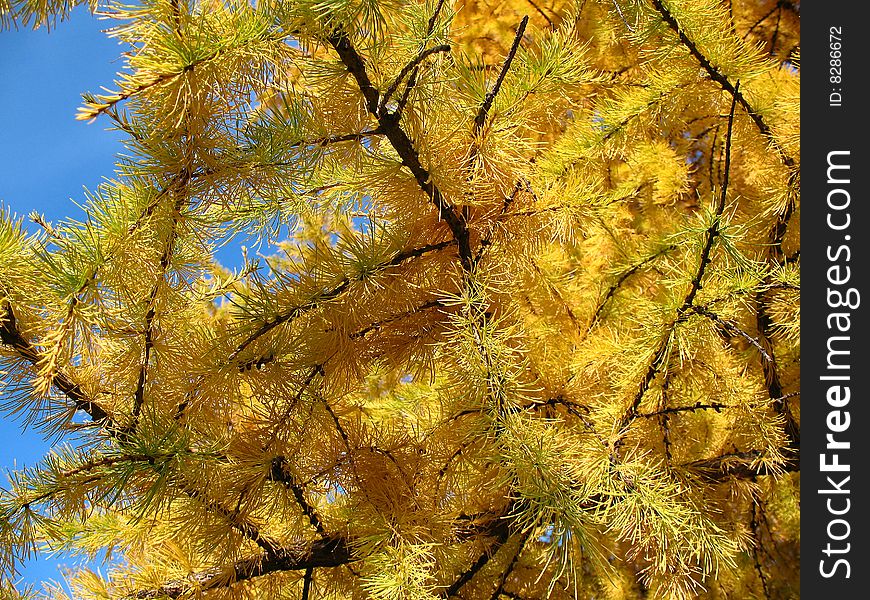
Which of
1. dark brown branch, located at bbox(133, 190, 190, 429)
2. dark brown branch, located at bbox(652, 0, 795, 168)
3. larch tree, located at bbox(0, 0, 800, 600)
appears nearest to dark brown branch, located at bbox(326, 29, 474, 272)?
larch tree, located at bbox(0, 0, 800, 600)

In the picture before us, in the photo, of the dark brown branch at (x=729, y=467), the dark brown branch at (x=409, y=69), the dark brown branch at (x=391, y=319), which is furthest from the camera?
the dark brown branch at (x=729, y=467)

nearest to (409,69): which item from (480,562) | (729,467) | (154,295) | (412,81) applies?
(412,81)

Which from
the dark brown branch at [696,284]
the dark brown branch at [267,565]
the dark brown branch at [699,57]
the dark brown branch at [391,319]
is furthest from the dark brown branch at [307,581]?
the dark brown branch at [699,57]

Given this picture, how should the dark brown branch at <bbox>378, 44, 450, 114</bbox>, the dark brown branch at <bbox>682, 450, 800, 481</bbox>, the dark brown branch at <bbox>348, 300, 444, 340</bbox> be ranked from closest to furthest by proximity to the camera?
1. the dark brown branch at <bbox>378, 44, 450, 114</bbox>
2. the dark brown branch at <bbox>348, 300, 444, 340</bbox>
3. the dark brown branch at <bbox>682, 450, 800, 481</bbox>

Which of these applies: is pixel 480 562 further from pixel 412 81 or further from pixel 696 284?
pixel 412 81

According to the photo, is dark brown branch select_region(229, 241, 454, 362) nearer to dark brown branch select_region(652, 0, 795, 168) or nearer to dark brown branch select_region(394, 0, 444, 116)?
dark brown branch select_region(394, 0, 444, 116)

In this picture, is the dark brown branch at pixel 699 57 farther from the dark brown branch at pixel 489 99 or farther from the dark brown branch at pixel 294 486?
the dark brown branch at pixel 294 486
